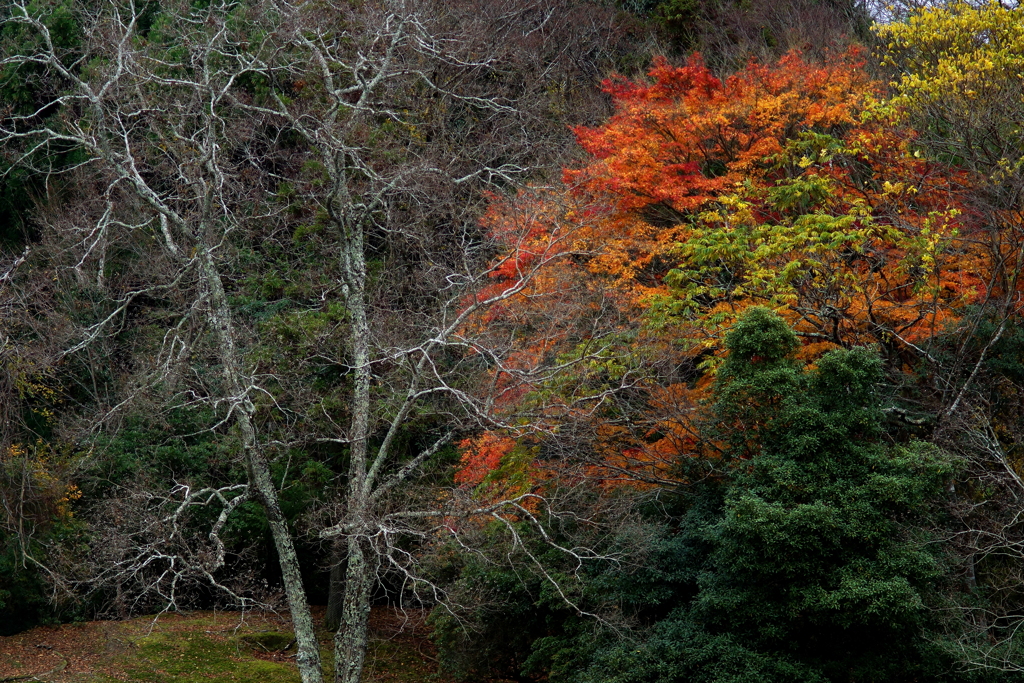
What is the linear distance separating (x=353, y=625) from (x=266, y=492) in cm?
231

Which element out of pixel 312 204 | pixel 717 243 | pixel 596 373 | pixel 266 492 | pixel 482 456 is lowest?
pixel 266 492

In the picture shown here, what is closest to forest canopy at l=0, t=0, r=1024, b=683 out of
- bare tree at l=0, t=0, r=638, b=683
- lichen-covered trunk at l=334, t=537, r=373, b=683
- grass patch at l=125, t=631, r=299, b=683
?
lichen-covered trunk at l=334, t=537, r=373, b=683

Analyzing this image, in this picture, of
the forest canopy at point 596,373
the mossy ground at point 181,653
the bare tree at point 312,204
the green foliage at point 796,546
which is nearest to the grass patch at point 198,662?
the mossy ground at point 181,653

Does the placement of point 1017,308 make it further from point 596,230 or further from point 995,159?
point 596,230

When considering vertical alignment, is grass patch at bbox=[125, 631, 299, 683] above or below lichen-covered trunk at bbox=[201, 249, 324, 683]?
below

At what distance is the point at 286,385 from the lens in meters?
17.8

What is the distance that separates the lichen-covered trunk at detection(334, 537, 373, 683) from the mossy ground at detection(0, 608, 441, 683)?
8.21 feet

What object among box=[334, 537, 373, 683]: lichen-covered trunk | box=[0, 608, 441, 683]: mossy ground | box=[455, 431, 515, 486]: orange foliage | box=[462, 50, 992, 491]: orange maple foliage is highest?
box=[462, 50, 992, 491]: orange maple foliage

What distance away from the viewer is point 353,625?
1384cm

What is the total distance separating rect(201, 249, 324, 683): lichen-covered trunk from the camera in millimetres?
13867

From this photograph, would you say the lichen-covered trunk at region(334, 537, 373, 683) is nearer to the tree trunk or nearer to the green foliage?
the green foliage

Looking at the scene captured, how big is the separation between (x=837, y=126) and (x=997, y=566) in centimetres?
954

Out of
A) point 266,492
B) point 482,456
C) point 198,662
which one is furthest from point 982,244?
point 198,662

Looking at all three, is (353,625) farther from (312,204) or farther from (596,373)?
(312,204)
